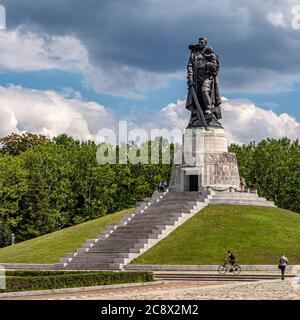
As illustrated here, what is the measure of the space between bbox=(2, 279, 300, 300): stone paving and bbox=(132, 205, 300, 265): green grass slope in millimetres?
12659

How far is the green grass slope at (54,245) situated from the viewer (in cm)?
5894

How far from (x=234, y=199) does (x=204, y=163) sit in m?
5.08

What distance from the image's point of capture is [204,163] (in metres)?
68.0

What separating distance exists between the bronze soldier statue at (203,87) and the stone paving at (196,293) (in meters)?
32.8

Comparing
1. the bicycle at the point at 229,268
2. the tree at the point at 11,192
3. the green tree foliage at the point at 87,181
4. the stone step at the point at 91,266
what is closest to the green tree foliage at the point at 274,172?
the green tree foliage at the point at 87,181

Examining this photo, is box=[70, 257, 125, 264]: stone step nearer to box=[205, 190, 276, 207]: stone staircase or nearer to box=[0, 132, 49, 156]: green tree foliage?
box=[205, 190, 276, 207]: stone staircase

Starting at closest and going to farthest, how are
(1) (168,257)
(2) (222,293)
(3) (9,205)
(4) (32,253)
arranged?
1. (2) (222,293)
2. (1) (168,257)
3. (4) (32,253)
4. (3) (9,205)

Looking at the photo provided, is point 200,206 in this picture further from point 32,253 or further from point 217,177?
point 32,253

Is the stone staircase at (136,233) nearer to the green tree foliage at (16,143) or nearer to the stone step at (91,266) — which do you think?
the stone step at (91,266)

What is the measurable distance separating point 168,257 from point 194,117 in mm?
21523

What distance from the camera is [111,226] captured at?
62.4m

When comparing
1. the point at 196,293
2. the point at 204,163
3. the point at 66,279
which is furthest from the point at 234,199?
the point at 196,293

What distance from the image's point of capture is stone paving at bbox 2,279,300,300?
30.1m
